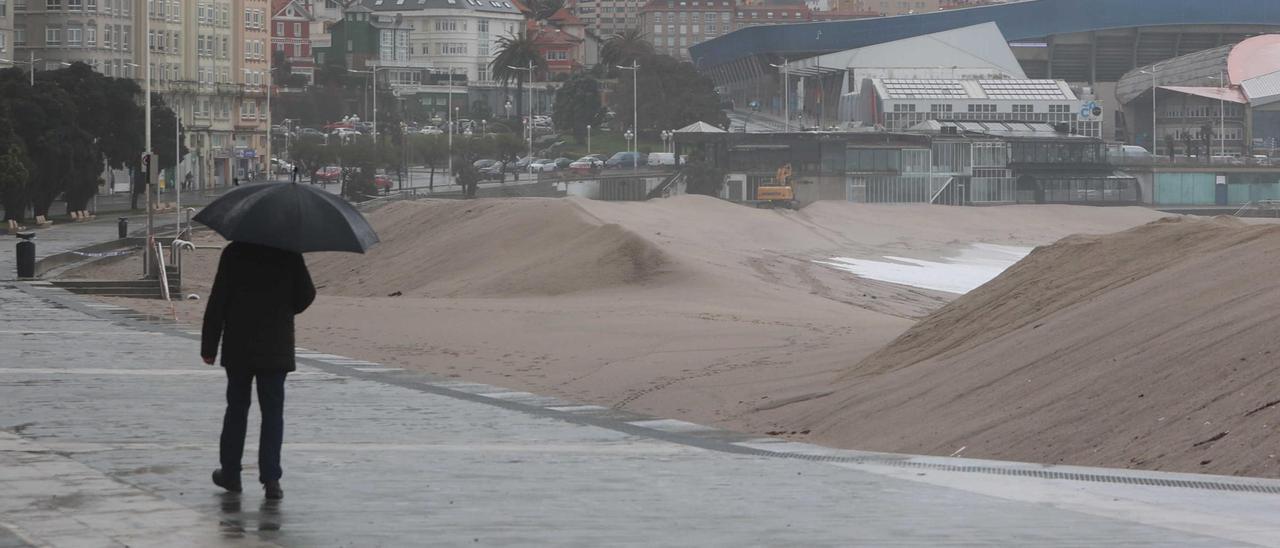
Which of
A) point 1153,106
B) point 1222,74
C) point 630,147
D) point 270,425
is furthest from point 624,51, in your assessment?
point 270,425

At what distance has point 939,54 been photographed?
145 m

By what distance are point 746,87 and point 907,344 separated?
151227mm

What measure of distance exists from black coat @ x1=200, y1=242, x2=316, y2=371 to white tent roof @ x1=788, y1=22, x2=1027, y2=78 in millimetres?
135549

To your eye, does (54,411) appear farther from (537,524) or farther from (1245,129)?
(1245,129)

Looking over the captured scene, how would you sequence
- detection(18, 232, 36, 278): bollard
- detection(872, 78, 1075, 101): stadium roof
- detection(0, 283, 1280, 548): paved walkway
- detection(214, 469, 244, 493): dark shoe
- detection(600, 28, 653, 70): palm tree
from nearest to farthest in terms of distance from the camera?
1. detection(0, 283, 1280, 548): paved walkway
2. detection(214, 469, 244, 493): dark shoe
3. detection(18, 232, 36, 278): bollard
4. detection(872, 78, 1075, 101): stadium roof
5. detection(600, 28, 653, 70): palm tree

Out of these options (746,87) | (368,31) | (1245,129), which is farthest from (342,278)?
(368,31)

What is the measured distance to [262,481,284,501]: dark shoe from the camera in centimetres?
960

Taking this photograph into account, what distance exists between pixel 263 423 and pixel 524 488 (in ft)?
5.01

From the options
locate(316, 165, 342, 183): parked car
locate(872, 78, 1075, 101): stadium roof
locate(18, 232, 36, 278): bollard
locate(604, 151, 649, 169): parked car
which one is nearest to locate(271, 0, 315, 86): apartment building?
locate(316, 165, 342, 183): parked car

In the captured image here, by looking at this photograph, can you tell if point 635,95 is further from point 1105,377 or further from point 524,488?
point 524,488

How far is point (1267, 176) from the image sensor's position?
382 feet

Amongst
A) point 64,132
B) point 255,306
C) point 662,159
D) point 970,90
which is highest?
point 970,90

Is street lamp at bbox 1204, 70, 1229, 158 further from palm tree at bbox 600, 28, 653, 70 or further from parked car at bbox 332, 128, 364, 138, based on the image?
parked car at bbox 332, 128, 364, 138

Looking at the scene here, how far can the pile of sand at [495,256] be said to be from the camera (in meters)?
37.5
